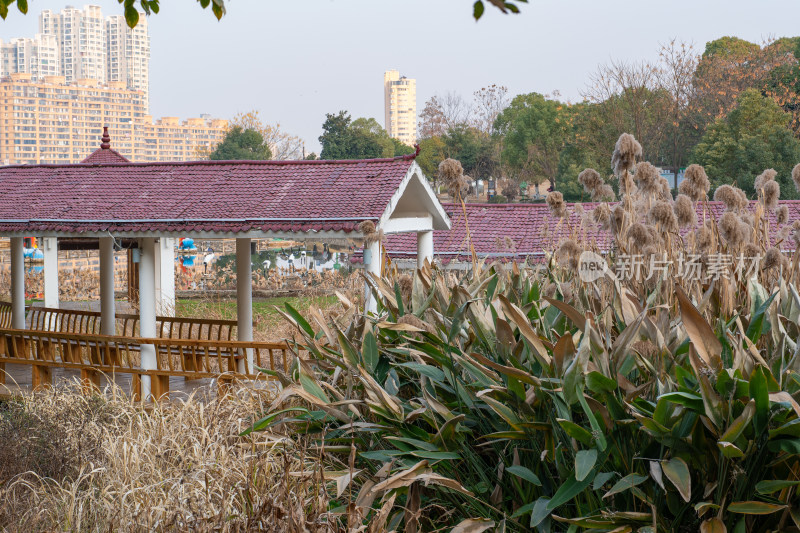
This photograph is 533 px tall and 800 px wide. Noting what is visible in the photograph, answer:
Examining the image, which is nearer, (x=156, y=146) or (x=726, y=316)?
(x=726, y=316)

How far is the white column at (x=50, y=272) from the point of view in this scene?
687 inches

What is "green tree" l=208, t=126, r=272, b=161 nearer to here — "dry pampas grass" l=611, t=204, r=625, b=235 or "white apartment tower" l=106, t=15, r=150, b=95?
"dry pampas grass" l=611, t=204, r=625, b=235

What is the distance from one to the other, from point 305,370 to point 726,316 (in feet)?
6.80

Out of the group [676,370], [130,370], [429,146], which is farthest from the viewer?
[429,146]

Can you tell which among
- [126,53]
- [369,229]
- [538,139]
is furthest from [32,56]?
[369,229]

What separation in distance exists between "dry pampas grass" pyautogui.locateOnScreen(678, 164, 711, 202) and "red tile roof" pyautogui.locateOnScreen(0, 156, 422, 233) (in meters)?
4.87

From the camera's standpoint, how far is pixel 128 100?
114 m

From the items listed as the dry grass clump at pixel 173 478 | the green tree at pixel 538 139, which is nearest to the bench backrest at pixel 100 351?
the dry grass clump at pixel 173 478

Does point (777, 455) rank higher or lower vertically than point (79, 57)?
lower

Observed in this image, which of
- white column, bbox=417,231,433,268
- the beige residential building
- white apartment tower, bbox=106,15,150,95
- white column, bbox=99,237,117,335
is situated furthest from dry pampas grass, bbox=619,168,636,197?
white apartment tower, bbox=106,15,150,95

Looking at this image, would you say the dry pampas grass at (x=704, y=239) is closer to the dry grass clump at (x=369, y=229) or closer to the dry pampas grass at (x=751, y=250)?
the dry pampas grass at (x=751, y=250)

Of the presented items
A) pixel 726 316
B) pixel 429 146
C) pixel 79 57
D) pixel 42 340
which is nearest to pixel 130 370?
pixel 42 340

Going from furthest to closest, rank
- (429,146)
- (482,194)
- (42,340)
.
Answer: (482,194) < (429,146) < (42,340)

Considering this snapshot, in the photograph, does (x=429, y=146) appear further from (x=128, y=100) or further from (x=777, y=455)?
(x=128, y=100)
